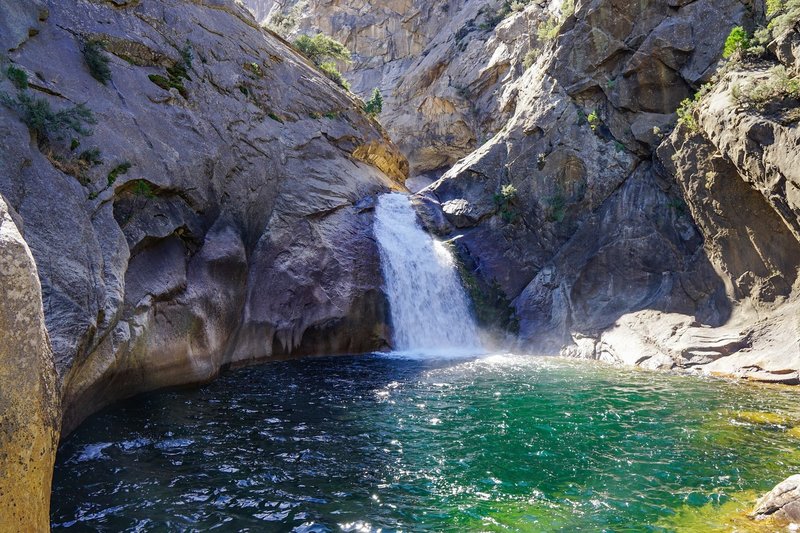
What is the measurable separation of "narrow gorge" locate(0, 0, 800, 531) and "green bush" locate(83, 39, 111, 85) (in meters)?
0.12

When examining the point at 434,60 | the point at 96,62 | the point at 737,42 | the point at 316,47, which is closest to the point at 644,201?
the point at 737,42

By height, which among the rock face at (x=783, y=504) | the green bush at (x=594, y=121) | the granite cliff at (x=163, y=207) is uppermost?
the green bush at (x=594, y=121)

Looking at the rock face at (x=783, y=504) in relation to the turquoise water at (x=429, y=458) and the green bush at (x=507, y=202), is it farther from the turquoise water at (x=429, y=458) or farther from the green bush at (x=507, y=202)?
the green bush at (x=507, y=202)

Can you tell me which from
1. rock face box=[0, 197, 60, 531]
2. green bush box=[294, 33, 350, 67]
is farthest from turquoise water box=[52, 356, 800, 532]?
green bush box=[294, 33, 350, 67]

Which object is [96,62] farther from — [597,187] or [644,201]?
[644,201]

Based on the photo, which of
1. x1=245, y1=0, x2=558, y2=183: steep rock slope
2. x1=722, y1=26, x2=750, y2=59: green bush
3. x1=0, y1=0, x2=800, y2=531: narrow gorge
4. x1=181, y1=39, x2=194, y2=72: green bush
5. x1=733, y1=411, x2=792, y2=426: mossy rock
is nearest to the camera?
x1=0, y1=0, x2=800, y2=531: narrow gorge

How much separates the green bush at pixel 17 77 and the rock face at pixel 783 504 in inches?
656

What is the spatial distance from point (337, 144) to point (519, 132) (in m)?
10.1

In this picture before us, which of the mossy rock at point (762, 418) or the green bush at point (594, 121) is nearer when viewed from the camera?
the mossy rock at point (762, 418)

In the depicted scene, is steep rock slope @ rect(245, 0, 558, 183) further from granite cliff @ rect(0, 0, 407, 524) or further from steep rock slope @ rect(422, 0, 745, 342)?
granite cliff @ rect(0, 0, 407, 524)

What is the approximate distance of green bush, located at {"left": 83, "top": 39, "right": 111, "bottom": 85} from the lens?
1625cm

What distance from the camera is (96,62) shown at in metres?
16.3

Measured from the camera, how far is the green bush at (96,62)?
16.2 meters

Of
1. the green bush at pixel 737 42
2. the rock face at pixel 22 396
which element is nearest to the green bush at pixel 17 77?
the rock face at pixel 22 396
